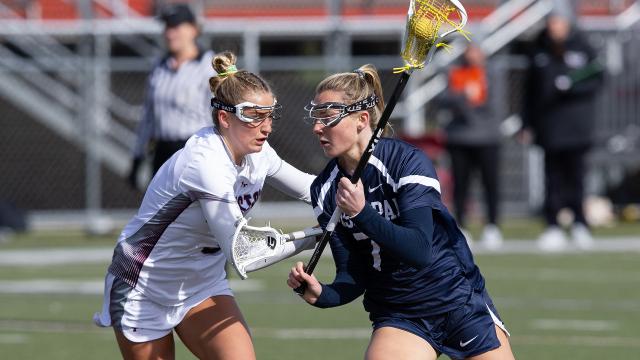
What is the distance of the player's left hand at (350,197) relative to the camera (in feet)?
16.2

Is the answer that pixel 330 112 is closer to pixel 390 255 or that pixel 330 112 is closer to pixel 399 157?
pixel 399 157

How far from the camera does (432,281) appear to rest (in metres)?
5.40

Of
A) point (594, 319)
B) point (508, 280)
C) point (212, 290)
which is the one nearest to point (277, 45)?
point (508, 280)

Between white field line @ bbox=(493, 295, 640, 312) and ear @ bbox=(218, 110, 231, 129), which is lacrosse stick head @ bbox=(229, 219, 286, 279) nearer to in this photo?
ear @ bbox=(218, 110, 231, 129)

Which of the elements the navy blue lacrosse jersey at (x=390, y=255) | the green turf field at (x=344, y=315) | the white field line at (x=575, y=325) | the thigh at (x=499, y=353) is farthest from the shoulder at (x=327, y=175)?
the white field line at (x=575, y=325)

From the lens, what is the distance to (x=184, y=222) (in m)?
5.65

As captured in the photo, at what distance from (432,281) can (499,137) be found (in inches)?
386

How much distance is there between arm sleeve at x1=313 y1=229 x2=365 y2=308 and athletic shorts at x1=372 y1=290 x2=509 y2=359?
0.54 feet

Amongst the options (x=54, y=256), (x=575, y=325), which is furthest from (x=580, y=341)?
(x=54, y=256)

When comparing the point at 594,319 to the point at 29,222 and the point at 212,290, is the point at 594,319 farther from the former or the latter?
the point at 29,222

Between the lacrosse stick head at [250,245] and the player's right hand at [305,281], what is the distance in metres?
0.15

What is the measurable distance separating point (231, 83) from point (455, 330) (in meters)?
1.28

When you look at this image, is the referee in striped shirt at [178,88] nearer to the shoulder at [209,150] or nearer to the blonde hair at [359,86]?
the shoulder at [209,150]

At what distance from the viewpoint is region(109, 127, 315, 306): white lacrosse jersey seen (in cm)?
551
